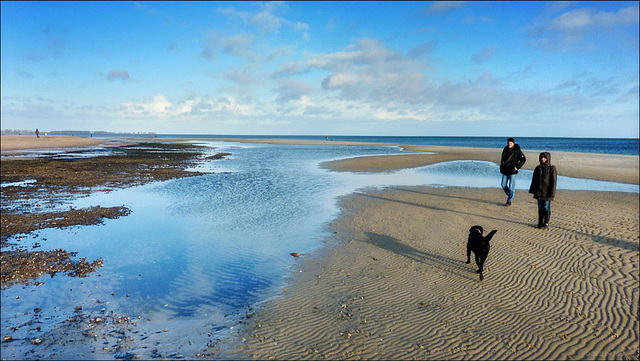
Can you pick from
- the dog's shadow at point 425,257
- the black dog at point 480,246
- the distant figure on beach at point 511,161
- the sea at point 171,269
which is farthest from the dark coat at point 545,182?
the sea at point 171,269

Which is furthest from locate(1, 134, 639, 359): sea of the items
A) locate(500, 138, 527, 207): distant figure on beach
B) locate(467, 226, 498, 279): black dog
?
locate(467, 226, 498, 279): black dog

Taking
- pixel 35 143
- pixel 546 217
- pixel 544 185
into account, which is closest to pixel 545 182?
pixel 544 185

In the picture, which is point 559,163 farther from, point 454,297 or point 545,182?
point 454,297

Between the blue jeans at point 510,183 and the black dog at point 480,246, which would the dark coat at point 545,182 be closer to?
the blue jeans at point 510,183

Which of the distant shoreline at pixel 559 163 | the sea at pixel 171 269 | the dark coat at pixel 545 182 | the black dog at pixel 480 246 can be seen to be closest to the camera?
the sea at pixel 171 269

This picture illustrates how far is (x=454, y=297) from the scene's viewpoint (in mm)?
6570

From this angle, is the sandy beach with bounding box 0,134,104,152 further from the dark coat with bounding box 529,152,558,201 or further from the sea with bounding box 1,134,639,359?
the dark coat with bounding box 529,152,558,201

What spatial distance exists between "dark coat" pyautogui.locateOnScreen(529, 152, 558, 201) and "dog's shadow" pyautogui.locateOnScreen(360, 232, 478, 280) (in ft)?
13.3

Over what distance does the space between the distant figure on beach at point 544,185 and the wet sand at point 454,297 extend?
1.75 feet

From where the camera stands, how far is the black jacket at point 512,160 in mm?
13641

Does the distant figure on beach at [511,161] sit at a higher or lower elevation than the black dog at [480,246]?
higher

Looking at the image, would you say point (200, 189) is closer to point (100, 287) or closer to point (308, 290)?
point (100, 287)

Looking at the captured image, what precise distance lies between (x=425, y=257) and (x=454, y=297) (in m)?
2.15

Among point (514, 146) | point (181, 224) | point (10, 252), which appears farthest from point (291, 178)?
point (10, 252)
